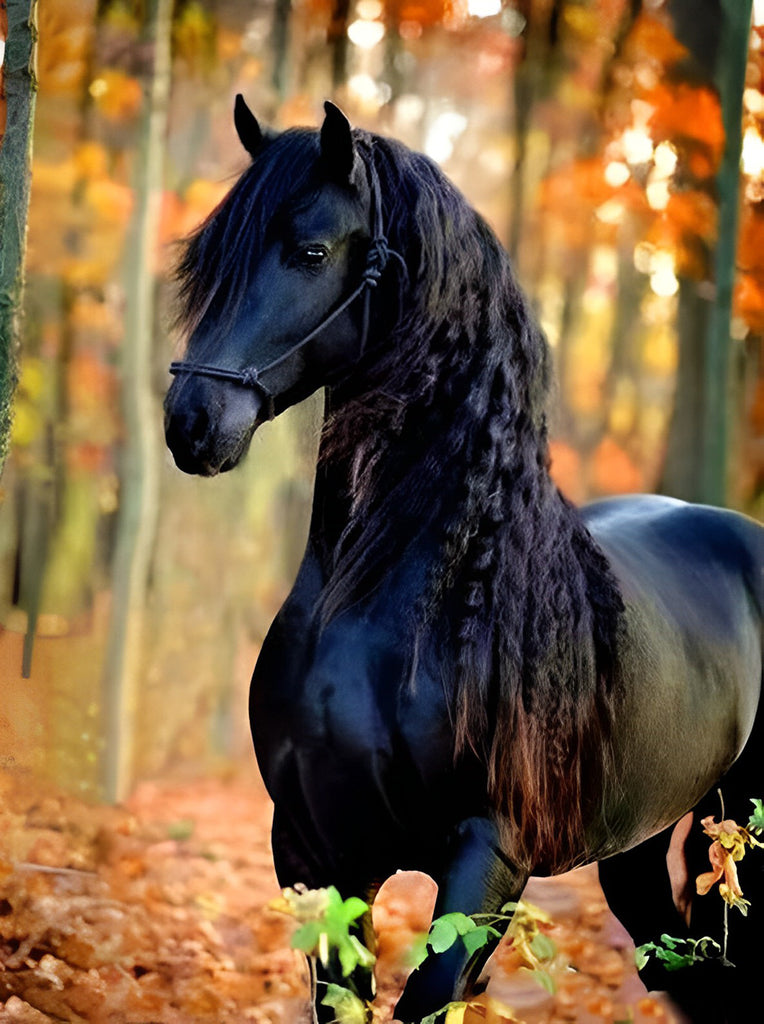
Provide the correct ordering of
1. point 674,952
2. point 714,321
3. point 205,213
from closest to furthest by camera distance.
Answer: point 674,952
point 714,321
point 205,213

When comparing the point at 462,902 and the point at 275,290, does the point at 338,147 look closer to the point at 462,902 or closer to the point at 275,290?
the point at 275,290

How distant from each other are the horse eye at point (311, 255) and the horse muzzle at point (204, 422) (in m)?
0.27

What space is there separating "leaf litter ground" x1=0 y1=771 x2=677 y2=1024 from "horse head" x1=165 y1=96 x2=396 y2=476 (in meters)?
2.47

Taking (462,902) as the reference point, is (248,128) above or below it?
above

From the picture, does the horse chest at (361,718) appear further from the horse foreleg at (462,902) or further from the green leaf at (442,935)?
the green leaf at (442,935)

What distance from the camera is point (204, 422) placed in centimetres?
181

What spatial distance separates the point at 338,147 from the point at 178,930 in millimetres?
4168

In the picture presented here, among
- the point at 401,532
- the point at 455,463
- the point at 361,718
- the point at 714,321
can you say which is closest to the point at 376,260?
the point at 455,463

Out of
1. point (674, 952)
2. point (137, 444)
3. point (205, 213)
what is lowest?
point (674, 952)

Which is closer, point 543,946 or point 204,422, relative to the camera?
point 543,946

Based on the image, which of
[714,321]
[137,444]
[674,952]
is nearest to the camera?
[674,952]

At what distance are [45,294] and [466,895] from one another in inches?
216

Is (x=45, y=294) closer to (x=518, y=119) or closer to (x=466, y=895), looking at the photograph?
(x=518, y=119)

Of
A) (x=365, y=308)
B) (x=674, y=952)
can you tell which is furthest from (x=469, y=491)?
(x=674, y=952)
